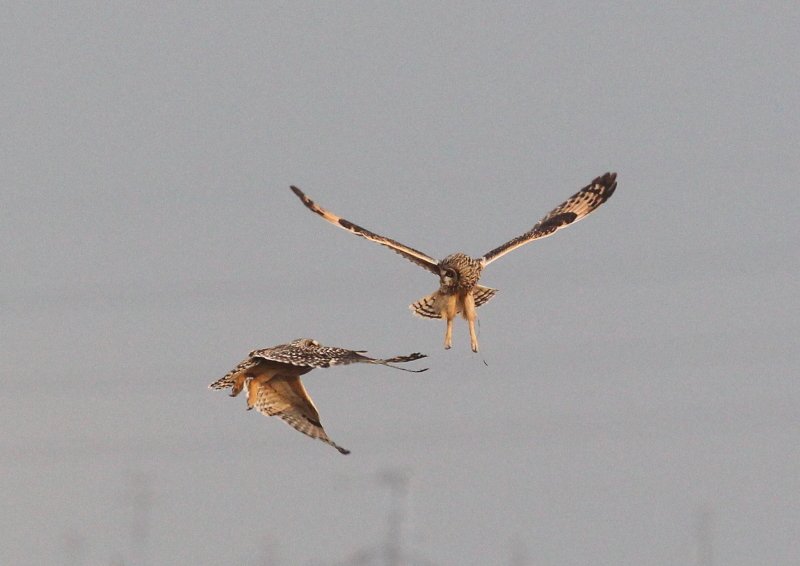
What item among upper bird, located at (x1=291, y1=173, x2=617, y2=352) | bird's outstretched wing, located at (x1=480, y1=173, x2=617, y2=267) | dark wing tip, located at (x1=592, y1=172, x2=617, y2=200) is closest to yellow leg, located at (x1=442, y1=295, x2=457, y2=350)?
upper bird, located at (x1=291, y1=173, x2=617, y2=352)

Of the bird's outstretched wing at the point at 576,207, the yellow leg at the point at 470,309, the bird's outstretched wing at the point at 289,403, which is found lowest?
the bird's outstretched wing at the point at 289,403

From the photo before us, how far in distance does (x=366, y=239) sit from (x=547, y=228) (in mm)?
4565

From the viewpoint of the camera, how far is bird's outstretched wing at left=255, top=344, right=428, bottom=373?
18547mm

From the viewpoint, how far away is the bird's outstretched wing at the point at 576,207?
89.2 ft

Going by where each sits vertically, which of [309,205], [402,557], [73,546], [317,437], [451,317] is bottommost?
[317,437]

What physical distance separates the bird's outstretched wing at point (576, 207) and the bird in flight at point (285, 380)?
647cm

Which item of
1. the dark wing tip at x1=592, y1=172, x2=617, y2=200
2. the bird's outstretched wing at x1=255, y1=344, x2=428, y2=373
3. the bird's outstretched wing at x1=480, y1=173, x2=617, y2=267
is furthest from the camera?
the dark wing tip at x1=592, y1=172, x2=617, y2=200

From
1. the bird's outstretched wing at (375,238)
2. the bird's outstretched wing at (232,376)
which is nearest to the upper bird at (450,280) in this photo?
the bird's outstretched wing at (375,238)

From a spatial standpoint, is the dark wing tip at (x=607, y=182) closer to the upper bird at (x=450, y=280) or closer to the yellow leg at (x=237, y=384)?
the upper bird at (x=450, y=280)

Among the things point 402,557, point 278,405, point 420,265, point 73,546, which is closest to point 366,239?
point 420,265

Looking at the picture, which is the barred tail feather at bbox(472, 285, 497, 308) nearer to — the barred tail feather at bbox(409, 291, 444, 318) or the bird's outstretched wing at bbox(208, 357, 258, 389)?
the barred tail feather at bbox(409, 291, 444, 318)

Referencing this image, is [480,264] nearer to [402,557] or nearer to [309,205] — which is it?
[309,205]

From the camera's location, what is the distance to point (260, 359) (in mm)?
19391

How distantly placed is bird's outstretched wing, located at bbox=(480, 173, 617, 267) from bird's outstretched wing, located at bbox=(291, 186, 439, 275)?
238 centimetres
